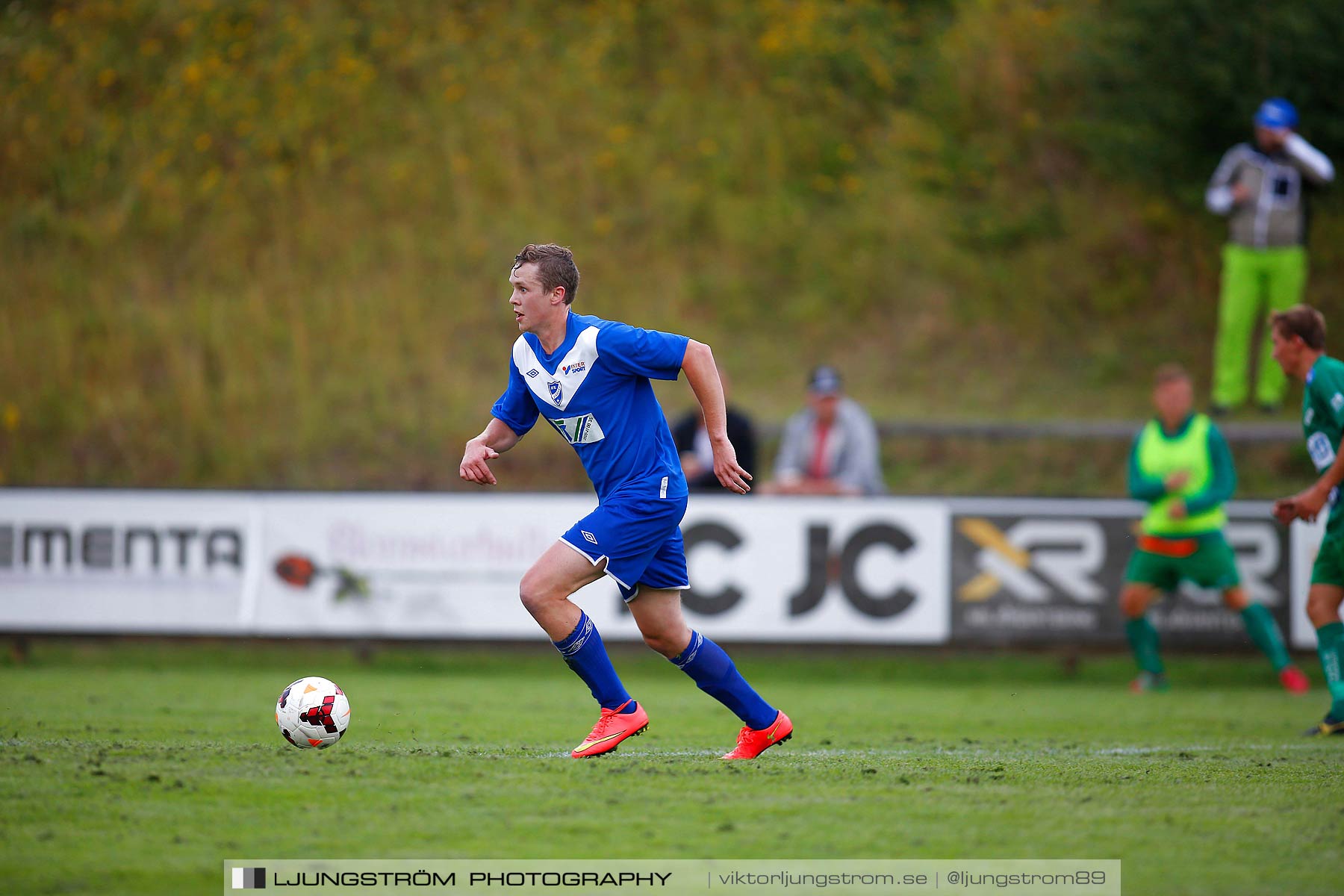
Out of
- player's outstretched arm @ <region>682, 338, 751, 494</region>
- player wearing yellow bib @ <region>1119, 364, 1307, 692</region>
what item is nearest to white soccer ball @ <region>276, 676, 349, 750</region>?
player's outstretched arm @ <region>682, 338, 751, 494</region>

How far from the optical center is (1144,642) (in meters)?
11.1

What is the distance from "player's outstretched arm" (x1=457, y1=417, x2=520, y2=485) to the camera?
232 inches

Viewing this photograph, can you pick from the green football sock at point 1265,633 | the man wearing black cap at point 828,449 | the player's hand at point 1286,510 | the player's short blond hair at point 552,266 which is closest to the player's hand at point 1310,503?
the player's hand at point 1286,510

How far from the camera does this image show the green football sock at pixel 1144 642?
1108cm

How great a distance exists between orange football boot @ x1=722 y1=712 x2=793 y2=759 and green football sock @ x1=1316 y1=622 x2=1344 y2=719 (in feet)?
11.2

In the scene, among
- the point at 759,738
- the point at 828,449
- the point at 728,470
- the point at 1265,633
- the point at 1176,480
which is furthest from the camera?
the point at 828,449

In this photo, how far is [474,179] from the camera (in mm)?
20406

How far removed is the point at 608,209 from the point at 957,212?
5078mm

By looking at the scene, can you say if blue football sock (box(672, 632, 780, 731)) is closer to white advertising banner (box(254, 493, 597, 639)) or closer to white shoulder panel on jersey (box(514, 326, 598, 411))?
white shoulder panel on jersey (box(514, 326, 598, 411))

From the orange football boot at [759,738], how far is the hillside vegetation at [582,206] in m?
10.4

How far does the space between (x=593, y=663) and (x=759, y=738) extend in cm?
80

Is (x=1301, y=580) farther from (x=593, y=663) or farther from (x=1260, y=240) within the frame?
(x=593, y=663)

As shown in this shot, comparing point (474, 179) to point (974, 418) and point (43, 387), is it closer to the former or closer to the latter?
point (43, 387)

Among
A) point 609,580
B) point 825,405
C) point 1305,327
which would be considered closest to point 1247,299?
point 825,405
